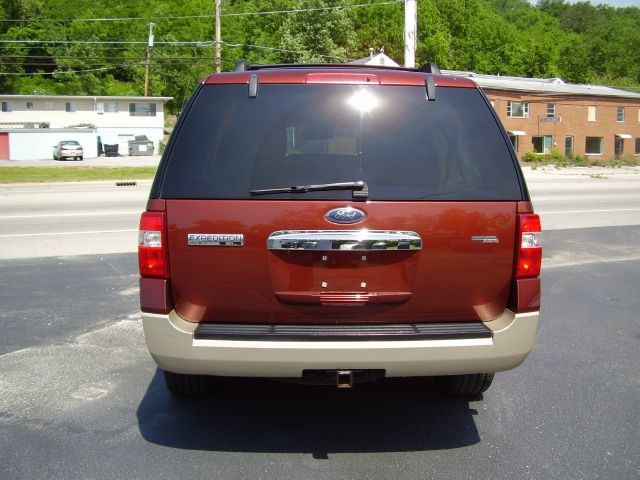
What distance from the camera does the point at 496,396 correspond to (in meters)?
4.41

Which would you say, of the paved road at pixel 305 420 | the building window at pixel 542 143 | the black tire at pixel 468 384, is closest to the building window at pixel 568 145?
the building window at pixel 542 143

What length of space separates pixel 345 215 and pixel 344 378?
815mm

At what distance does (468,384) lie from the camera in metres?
4.16

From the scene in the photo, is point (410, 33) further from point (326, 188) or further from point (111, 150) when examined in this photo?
point (111, 150)

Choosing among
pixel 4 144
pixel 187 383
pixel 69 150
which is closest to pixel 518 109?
pixel 69 150

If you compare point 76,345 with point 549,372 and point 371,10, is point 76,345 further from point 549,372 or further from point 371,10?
point 371,10

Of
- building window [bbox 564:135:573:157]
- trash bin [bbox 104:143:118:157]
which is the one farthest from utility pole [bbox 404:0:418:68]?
building window [bbox 564:135:573:157]

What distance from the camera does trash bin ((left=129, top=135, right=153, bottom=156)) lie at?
56.5 meters

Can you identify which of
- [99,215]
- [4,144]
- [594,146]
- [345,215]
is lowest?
[99,215]

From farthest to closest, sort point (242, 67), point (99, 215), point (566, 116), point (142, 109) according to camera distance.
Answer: point (566, 116) < point (142, 109) < point (99, 215) < point (242, 67)

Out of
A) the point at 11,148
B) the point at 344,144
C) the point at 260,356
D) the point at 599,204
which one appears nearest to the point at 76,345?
the point at 260,356

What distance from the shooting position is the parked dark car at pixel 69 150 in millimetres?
50750

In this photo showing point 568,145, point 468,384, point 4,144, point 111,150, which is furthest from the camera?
point 568,145

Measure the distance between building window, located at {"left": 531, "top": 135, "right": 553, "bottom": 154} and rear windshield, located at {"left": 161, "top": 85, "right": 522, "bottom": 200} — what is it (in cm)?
6083
